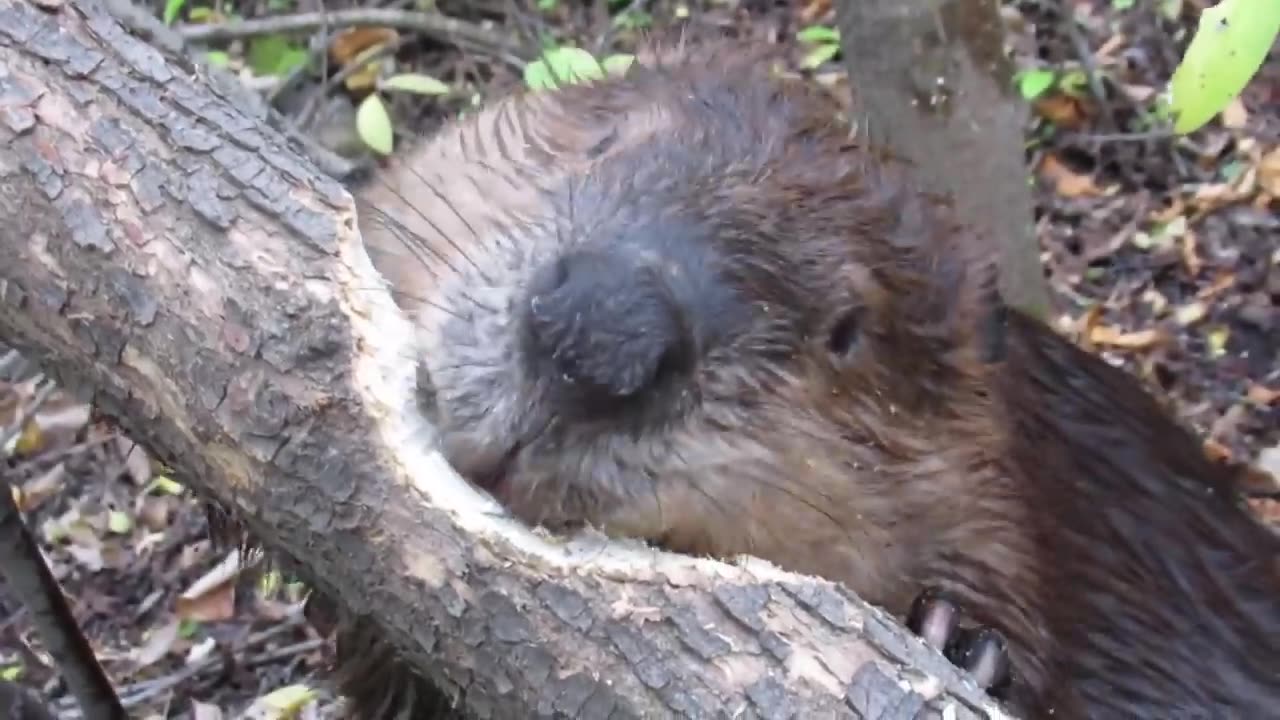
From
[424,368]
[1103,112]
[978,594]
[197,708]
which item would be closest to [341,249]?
[424,368]

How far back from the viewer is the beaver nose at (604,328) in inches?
55.1

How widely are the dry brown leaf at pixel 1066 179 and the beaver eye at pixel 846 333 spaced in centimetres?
224

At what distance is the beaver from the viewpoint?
1476mm

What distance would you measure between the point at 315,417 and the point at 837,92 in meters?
2.47

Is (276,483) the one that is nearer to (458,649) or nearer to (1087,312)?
(458,649)

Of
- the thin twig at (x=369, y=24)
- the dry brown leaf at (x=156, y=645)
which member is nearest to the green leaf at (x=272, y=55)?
the thin twig at (x=369, y=24)

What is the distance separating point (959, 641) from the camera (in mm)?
2018

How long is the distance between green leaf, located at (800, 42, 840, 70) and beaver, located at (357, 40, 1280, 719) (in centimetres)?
159

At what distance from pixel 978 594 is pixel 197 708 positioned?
65.3 inches

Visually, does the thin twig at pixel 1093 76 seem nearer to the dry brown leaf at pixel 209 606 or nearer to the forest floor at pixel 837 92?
the forest floor at pixel 837 92

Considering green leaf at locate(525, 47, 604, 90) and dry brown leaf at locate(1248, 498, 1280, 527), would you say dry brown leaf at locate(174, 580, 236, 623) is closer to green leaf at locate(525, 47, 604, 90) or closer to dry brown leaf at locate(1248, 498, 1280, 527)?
green leaf at locate(525, 47, 604, 90)

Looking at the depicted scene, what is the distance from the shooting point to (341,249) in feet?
4.69

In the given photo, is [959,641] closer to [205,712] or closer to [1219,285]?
[205,712]

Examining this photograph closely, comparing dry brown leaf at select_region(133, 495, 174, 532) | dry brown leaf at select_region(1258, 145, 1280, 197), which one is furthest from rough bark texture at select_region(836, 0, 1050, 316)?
dry brown leaf at select_region(133, 495, 174, 532)
